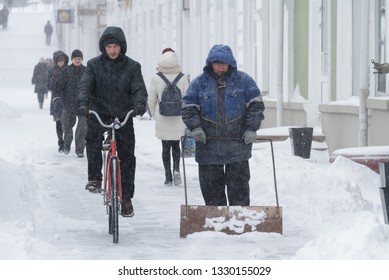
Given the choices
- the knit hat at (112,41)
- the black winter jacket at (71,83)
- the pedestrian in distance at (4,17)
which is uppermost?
the pedestrian in distance at (4,17)

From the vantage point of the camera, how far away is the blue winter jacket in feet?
34.9

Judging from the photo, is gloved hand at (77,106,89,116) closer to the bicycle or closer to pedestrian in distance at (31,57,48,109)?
the bicycle

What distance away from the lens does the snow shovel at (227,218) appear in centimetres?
1064

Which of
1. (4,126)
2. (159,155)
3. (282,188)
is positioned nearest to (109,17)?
(4,126)

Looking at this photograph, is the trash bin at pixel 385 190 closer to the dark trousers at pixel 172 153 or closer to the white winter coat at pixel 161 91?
the white winter coat at pixel 161 91

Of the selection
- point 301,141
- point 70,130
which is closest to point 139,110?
point 301,141

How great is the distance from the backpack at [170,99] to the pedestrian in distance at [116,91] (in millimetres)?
4223

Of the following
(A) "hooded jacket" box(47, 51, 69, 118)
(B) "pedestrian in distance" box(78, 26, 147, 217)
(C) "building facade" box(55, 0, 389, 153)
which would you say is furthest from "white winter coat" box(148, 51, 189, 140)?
(A) "hooded jacket" box(47, 51, 69, 118)

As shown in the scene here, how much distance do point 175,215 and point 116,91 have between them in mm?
1933

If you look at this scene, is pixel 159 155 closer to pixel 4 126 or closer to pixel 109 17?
pixel 4 126

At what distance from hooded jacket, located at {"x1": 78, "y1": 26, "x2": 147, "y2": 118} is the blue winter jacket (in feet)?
1.96

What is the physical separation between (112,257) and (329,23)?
12.2m

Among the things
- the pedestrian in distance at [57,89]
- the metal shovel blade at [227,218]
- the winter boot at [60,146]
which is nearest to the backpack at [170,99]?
the metal shovel blade at [227,218]

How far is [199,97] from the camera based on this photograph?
1070 centimetres
